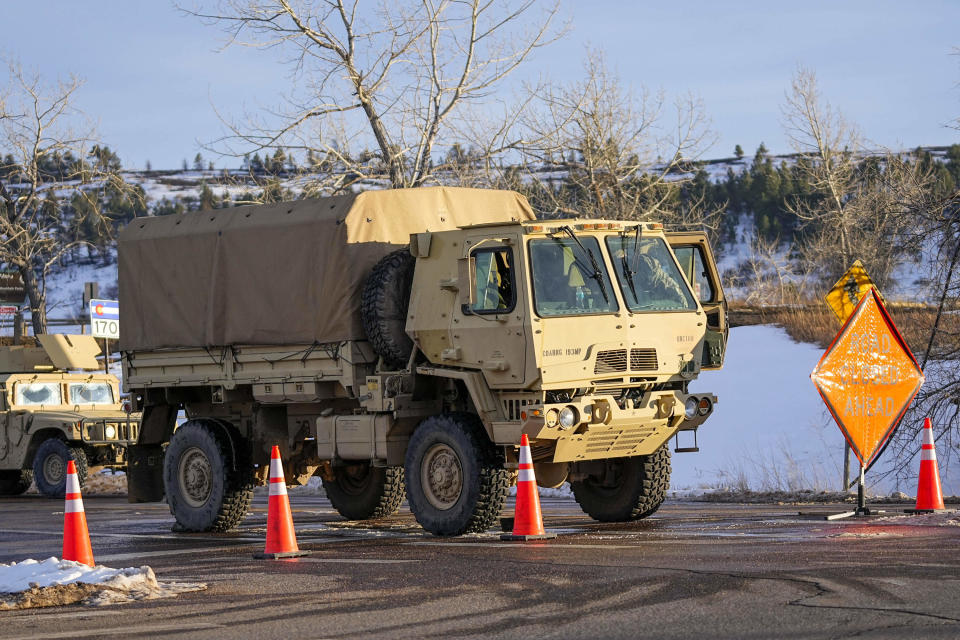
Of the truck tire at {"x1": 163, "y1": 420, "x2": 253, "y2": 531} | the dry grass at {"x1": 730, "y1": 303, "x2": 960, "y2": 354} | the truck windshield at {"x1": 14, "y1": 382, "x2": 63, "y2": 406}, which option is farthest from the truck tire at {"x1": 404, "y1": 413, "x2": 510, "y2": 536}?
the truck windshield at {"x1": 14, "y1": 382, "x2": 63, "y2": 406}

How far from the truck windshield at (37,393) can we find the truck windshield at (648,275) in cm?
1538

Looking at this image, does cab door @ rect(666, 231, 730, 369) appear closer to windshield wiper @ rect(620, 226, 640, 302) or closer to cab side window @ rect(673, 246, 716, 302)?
cab side window @ rect(673, 246, 716, 302)

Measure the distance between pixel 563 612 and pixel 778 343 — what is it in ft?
84.0

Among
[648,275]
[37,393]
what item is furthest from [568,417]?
[37,393]

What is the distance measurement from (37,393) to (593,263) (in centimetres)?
1553

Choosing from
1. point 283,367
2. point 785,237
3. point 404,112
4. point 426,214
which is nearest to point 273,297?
point 283,367

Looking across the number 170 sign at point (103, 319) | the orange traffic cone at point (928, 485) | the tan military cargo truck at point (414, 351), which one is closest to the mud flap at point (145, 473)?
the tan military cargo truck at point (414, 351)

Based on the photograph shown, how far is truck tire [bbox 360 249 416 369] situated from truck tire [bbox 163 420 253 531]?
251 cm

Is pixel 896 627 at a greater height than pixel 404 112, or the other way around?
pixel 404 112

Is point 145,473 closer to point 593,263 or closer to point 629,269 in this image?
point 593,263

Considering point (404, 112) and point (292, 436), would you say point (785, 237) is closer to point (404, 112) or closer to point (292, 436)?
point (404, 112)

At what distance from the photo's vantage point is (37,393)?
25984 millimetres

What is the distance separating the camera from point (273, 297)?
15.4 m

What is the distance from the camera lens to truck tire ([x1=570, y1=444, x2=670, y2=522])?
14547 millimetres
